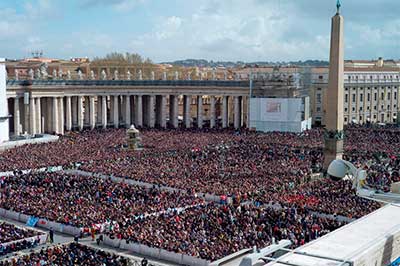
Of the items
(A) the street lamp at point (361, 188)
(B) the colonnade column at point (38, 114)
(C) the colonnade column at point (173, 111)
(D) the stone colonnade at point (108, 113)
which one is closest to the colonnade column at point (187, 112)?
(D) the stone colonnade at point (108, 113)

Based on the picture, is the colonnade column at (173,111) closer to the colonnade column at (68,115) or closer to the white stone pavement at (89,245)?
the colonnade column at (68,115)

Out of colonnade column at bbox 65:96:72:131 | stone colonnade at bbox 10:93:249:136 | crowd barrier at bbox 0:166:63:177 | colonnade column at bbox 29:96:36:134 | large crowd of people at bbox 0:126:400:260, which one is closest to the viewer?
large crowd of people at bbox 0:126:400:260

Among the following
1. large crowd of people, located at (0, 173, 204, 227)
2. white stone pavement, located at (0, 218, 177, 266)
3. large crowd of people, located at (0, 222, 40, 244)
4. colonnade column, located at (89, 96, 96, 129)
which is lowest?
white stone pavement, located at (0, 218, 177, 266)

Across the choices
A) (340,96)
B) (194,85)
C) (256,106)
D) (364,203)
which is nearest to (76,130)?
(194,85)

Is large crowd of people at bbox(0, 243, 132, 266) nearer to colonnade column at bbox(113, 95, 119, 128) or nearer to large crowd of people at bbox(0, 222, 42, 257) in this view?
large crowd of people at bbox(0, 222, 42, 257)

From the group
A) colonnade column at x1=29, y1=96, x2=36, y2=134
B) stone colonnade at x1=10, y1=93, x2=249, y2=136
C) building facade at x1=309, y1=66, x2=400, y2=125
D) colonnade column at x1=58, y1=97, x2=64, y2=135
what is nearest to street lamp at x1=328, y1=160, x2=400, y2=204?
colonnade column at x1=29, y1=96, x2=36, y2=134

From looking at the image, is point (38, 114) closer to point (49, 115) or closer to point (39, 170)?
point (49, 115)

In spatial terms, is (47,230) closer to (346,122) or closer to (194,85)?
(194,85)

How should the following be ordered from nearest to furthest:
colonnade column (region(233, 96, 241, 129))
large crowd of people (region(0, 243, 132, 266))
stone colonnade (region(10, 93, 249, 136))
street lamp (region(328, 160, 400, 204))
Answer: large crowd of people (region(0, 243, 132, 266)), street lamp (region(328, 160, 400, 204)), stone colonnade (region(10, 93, 249, 136)), colonnade column (region(233, 96, 241, 129))

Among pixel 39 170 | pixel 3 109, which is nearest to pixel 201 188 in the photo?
pixel 39 170
